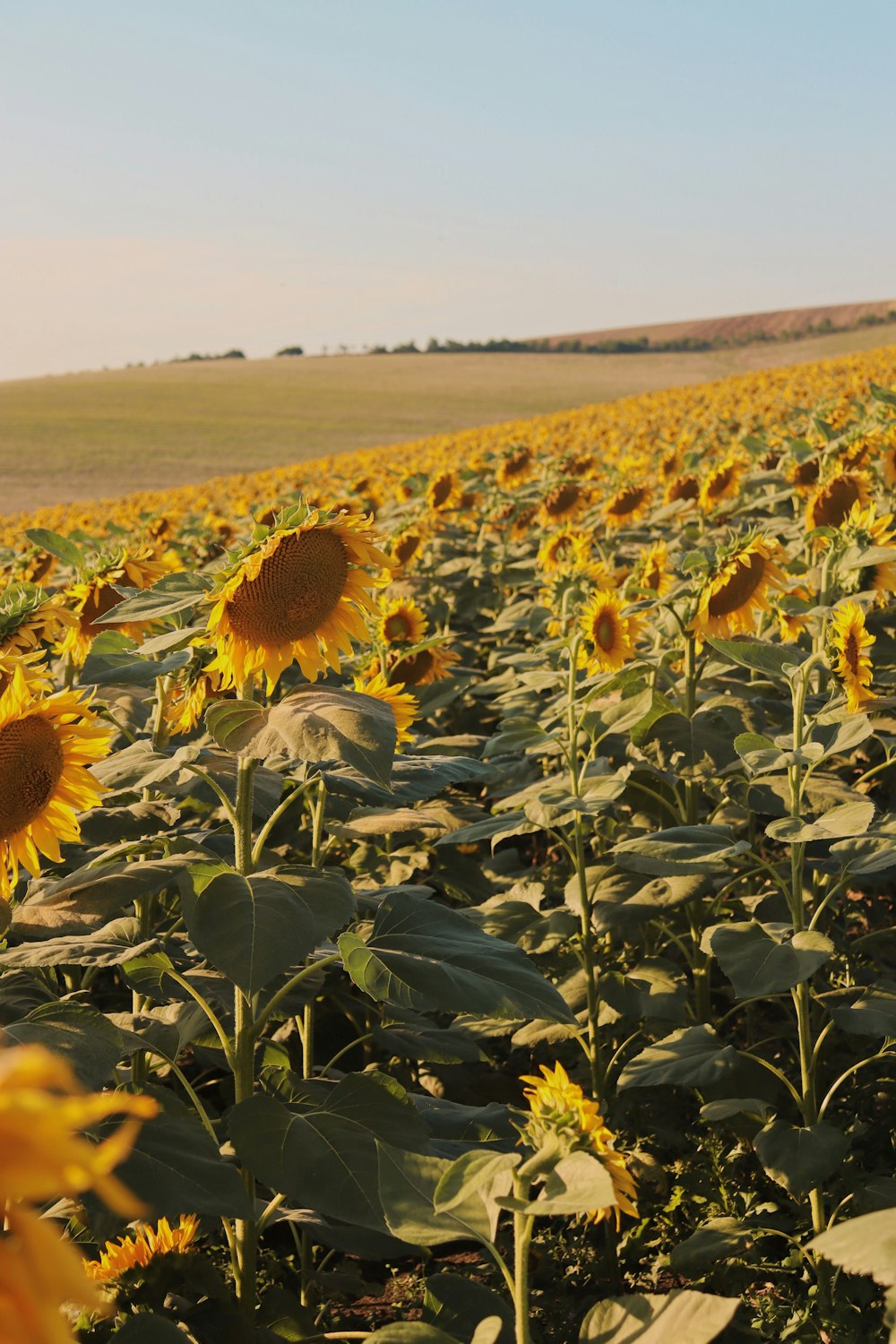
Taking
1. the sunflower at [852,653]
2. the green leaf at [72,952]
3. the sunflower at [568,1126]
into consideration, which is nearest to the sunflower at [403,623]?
the sunflower at [852,653]

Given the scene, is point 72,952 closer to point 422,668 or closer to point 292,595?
point 292,595

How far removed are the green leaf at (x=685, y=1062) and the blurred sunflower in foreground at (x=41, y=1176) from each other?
Result: 7.19ft

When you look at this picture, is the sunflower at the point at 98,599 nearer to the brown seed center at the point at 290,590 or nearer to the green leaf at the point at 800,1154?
the brown seed center at the point at 290,590

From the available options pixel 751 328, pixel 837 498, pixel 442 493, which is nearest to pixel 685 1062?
pixel 837 498

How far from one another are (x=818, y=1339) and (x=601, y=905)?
3.34 ft

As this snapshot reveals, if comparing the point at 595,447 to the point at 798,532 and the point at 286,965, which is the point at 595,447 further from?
the point at 286,965

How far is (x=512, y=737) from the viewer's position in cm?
314

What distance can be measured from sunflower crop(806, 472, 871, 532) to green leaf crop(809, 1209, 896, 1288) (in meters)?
3.89

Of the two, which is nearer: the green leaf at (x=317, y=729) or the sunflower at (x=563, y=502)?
the green leaf at (x=317, y=729)

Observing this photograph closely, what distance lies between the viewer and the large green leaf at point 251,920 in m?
1.70

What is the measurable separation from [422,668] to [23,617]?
200 cm

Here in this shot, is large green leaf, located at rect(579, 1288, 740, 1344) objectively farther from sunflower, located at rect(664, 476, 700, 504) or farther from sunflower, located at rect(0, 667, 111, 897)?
sunflower, located at rect(664, 476, 700, 504)

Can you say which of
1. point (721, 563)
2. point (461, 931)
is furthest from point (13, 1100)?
point (721, 563)

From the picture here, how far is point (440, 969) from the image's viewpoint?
6.08 ft
